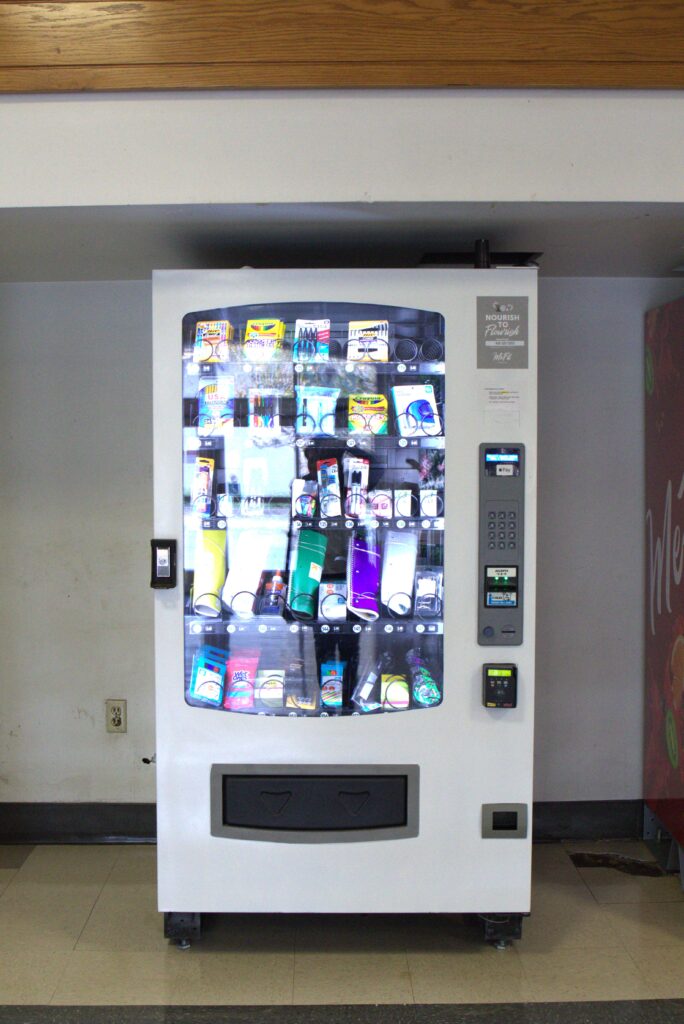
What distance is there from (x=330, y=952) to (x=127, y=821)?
1.03 m

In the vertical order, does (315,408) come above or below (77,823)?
above

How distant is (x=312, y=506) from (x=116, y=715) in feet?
4.14

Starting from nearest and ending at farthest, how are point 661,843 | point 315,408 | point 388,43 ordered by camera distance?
point 388,43 < point 315,408 < point 661,843

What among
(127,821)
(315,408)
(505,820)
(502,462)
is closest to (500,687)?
(505,820)

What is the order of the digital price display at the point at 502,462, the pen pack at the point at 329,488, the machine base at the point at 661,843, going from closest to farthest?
the digital price display at the point at 502,462
the pen pack at the point at 329,488
the machine base at the point at 661,843

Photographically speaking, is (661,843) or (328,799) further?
(661,843)

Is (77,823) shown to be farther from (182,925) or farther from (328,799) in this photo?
(328,799)

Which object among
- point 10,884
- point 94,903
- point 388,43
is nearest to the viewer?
point 388,43

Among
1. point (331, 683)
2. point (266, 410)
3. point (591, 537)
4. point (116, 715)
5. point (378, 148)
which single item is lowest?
point (116, 715)

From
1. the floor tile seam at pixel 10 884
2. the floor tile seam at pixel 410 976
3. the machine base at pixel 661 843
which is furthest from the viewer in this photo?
the machine base at pixel 661 843

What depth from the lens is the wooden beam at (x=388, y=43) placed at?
2.15 meters

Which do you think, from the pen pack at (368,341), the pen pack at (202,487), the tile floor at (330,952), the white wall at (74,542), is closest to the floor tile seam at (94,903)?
the tile floor at (330,952)

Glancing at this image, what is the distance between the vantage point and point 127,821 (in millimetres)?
3176

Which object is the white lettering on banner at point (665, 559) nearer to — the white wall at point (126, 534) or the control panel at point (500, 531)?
the white wall at point (126, 534)
